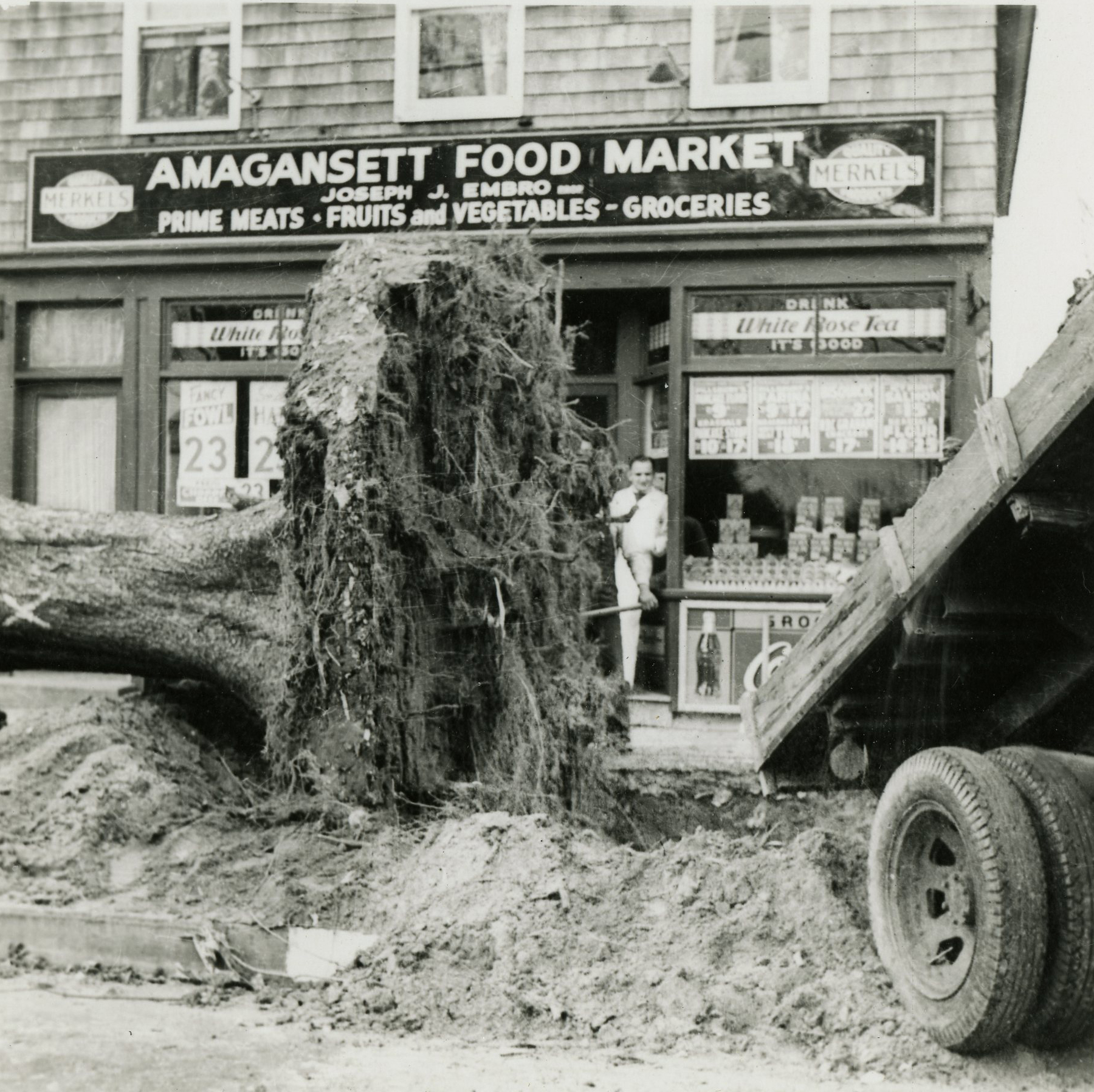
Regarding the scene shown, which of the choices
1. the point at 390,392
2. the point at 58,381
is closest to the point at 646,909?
the point at 390,392

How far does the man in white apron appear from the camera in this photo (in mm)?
10812

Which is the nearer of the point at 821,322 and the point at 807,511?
the point at 821,322

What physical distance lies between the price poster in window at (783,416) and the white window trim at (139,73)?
525cm

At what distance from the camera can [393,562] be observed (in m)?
6.25

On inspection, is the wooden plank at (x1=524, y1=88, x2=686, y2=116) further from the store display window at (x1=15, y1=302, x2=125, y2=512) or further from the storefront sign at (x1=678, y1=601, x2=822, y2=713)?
the store display window at (x1=15, y1=302, x2=125, y2=512)

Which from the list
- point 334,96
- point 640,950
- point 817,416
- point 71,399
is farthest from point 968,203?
point 71,399

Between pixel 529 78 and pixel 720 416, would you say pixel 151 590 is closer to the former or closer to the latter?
pixel 720 416

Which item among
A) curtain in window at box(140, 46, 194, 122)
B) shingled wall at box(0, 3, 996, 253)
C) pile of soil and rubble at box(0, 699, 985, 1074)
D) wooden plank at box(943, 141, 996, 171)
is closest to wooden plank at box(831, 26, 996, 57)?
shingled wall at box(0, 3, 996, 253)

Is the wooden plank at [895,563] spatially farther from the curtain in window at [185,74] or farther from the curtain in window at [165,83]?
the curtain in window at [165,83]

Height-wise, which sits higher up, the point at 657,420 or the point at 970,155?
the point at 970,155

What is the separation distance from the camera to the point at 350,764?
6.14 meters

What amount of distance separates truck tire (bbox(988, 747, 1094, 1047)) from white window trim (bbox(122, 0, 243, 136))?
34.1 ft

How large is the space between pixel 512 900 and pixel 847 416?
6.92 m

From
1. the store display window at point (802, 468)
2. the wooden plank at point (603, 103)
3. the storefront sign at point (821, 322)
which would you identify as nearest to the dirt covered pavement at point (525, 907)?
the store display window at point (802, 468)
